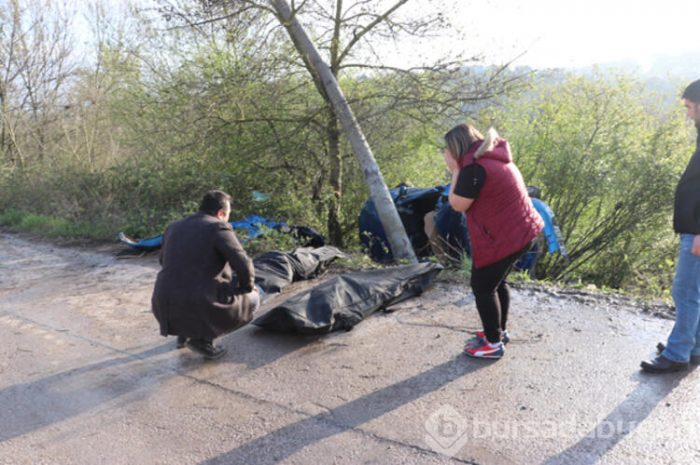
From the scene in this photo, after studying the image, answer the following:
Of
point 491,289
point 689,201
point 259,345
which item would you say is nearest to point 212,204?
point 259,345

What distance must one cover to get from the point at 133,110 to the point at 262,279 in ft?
25.8

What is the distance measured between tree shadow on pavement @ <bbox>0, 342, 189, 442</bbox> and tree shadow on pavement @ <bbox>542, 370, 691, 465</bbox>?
9.37 ft

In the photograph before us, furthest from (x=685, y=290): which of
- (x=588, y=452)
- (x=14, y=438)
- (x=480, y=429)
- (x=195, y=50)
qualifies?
(x=195, y=50)

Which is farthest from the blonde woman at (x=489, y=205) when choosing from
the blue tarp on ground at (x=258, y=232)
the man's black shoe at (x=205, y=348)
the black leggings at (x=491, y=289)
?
the blue tarp on ground at (x=258, y=232)

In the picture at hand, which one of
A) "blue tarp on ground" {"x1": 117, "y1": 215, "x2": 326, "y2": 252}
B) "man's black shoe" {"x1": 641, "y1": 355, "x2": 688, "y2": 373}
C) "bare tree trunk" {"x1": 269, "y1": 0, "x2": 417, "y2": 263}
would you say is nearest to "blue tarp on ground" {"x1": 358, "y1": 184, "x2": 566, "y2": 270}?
"bare tree trunk" {"x1": 269, "y1": 0, "x2": 417, "y2": 263}

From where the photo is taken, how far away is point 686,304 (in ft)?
11.3

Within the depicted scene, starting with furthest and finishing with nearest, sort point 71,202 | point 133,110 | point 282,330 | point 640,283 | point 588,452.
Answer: point 71,202, point 133,110, point 640,283, point 282,330, point 588,452

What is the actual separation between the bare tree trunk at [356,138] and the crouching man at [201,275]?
3828 mm

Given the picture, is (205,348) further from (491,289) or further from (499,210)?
(499,210)

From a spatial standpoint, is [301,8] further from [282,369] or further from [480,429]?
[480,429]

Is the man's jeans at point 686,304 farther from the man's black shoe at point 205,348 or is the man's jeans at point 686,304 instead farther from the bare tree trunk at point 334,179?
the bare tree trunk at point 334,179

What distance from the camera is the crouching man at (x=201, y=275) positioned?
12.7 ft

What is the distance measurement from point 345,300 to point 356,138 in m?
4.00

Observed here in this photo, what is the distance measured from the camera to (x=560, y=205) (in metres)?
9.77
